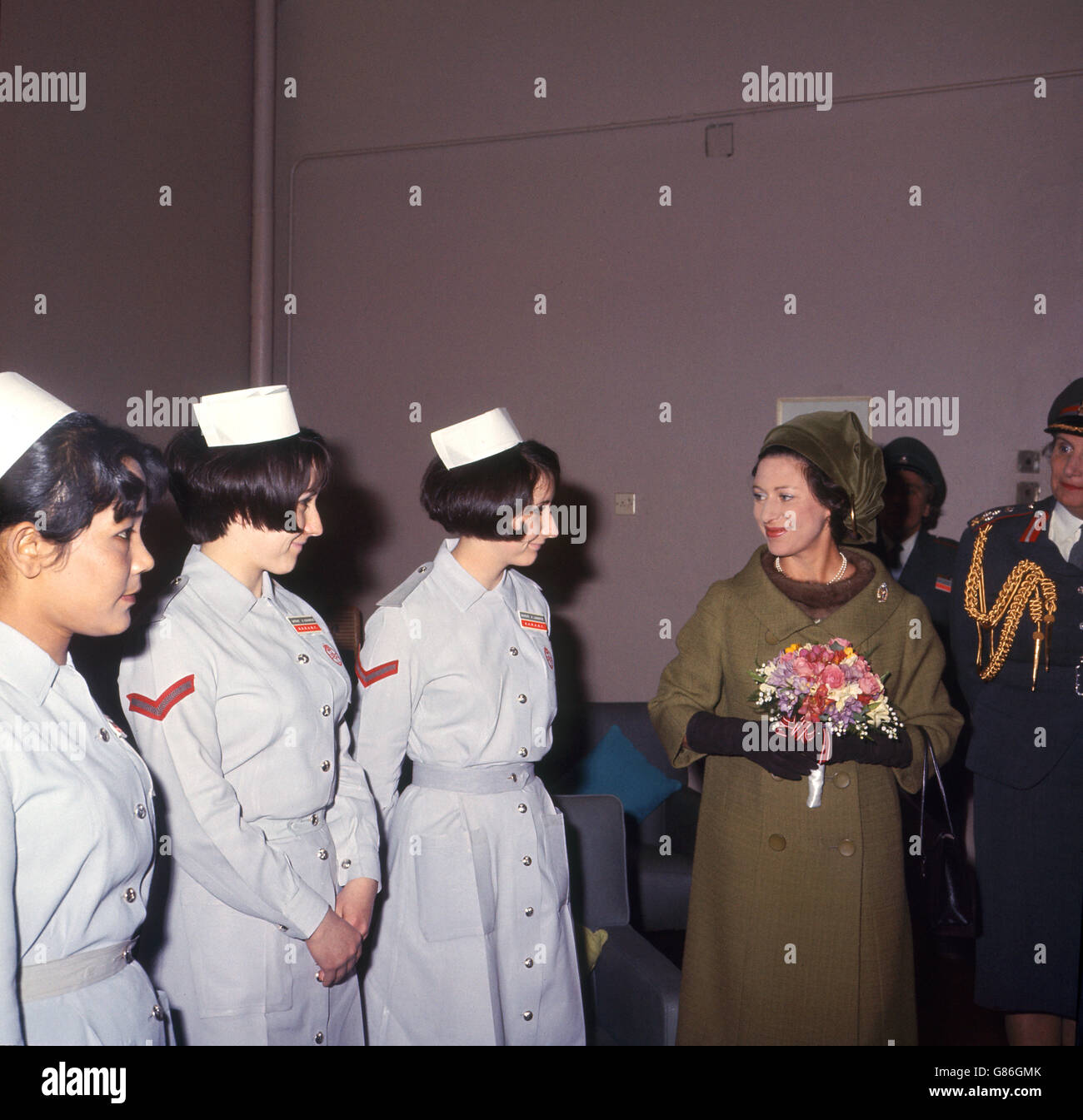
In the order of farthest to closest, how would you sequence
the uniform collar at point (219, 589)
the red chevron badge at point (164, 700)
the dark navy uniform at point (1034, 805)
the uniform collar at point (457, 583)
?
the dark navy uniform at point (1034, 805)
the uniform collar at point (457, 583)
the uniform collar at point (219, 589)
the red chevron badge at point (164, 700)

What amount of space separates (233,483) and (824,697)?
3.80 ft

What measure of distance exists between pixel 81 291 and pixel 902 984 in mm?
2927

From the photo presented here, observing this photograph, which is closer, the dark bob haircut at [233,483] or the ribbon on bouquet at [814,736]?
the dark bob haircut at [233,483]

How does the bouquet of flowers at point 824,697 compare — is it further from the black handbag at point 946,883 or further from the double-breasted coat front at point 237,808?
the double-breasted coat front at point 237,808

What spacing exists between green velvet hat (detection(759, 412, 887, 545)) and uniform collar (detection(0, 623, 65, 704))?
1506 millimetres

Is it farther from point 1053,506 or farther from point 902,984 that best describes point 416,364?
point 902,984

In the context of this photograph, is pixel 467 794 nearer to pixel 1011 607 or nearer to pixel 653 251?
pixel 1011 607

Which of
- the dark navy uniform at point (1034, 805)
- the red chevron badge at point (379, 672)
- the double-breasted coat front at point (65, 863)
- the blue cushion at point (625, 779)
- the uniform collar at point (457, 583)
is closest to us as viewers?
the double-breasted coat front at point (65, 863)

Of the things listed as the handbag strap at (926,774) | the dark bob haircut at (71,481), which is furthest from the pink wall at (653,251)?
the dark bob haircut at (71,481)

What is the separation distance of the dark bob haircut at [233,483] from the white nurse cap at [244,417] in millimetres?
18

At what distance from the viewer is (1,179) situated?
281 centimetres

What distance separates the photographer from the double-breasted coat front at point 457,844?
2.05 meters

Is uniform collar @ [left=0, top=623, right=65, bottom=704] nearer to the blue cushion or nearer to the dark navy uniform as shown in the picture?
the dark navy uniform

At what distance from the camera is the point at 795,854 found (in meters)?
2.08
